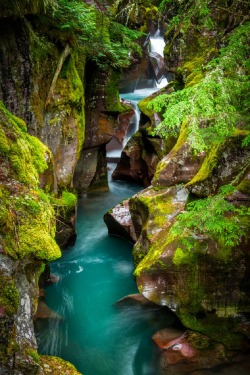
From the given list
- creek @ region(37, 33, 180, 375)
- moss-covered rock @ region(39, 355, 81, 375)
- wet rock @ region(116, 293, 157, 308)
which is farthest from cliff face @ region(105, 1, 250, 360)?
moss-covered rock @ region(39, 355, 81, 375)

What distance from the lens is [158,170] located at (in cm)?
1020

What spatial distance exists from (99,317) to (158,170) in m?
4.21

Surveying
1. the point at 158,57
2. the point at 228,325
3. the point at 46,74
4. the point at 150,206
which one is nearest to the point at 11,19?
the point at 46,74

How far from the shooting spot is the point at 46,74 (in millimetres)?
9562

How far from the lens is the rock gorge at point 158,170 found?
4.55 meters

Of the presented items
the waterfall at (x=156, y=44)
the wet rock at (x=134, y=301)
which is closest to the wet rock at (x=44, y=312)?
the wet rock at (x=134, y=301)

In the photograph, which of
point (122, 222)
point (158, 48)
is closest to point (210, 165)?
point (122, 222)

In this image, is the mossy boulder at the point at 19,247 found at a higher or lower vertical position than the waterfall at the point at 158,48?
lower

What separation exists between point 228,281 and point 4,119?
4.83m

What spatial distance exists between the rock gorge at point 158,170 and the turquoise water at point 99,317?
2.01ft

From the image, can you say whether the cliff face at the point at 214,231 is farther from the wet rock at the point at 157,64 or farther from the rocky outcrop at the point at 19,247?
the wet rock at the point at 157,64

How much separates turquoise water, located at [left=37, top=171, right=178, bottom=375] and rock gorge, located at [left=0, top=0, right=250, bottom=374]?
61 centimetres

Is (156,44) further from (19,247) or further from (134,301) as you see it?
(19,247)

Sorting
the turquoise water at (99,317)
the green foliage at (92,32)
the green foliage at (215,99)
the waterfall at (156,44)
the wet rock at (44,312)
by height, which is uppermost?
the waterfall at (156,44)
